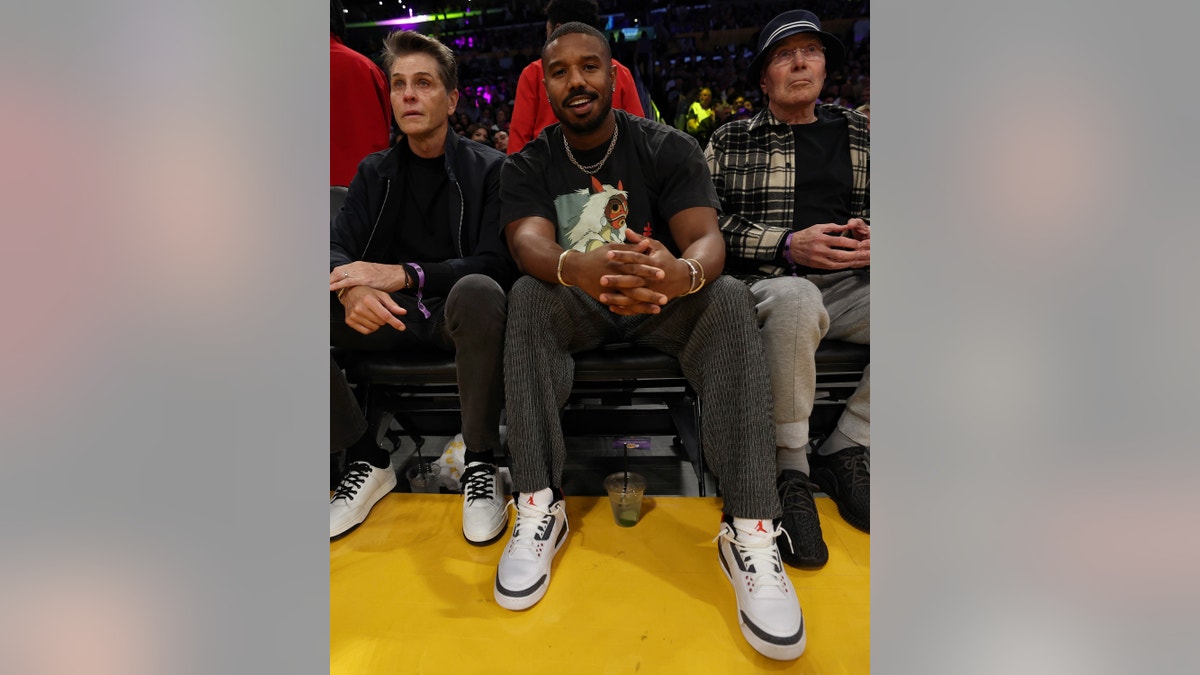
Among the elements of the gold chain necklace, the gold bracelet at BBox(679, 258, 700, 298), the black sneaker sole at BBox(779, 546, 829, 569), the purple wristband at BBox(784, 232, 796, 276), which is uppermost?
the gold chain necklace

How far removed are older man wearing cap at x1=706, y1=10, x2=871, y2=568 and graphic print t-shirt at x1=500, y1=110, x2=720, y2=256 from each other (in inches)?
10.5

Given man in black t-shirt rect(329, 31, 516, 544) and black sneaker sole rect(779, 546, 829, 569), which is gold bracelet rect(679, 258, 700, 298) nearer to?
man in black t-shirt rect(329, 31, 516, 544)

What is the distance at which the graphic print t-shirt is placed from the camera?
1513mm

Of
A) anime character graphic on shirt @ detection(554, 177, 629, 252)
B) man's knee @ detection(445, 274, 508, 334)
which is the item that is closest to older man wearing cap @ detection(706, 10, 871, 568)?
anime character graphic on shirt @ detection(554, 177, 629, 252)

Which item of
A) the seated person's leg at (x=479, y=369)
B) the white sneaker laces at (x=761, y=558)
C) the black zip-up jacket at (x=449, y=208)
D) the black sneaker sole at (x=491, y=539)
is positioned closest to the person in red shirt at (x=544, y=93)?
the black zip-up jacket at (x=449, y=208)

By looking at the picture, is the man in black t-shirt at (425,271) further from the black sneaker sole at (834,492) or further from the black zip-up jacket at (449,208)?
the black sneaker sole at (834,492)

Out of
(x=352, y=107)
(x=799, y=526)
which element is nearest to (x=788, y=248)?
(x=799, y=526)

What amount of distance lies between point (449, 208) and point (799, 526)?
1.48 meters

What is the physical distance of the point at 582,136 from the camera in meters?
1.56

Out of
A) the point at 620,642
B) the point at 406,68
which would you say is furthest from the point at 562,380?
the point at 406,68

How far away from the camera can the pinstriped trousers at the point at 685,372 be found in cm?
118
